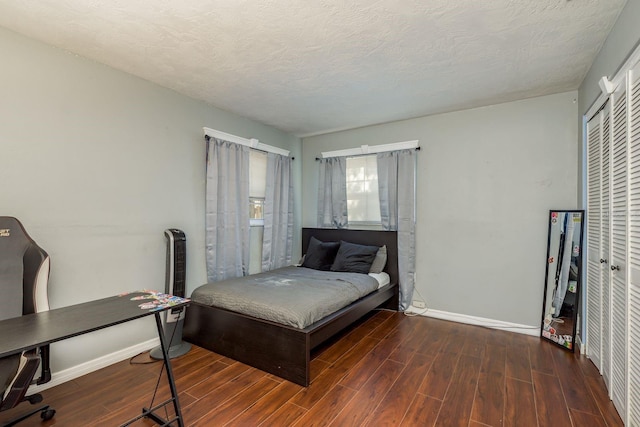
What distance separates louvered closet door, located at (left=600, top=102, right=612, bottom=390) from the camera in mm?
2102

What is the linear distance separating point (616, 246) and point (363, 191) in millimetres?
2742

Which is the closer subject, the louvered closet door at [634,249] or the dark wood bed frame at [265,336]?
the louvered closet door at [634,249]

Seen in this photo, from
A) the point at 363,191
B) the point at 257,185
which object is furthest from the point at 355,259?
the point at 257,185

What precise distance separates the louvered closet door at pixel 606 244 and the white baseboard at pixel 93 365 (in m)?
3.76

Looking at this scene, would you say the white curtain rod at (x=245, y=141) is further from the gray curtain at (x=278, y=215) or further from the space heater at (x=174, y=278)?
the space heater at (x=174, y=278)

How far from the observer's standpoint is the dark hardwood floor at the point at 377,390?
6.08 feet

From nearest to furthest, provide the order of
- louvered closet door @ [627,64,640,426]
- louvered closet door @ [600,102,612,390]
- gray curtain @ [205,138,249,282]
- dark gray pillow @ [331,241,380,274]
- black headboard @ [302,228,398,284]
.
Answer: louvered closet door @ [627,64,640,426]
louvered closet door @ [600,102,612,390]
gray curtain @ [205,138,249,282]
dark gray pillow @ [331,241,380,274]
black headboard @ [302,228,398,284]

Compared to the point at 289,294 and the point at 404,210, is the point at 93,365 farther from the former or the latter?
the point at 404,210

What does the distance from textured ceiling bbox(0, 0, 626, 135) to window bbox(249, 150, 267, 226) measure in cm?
97

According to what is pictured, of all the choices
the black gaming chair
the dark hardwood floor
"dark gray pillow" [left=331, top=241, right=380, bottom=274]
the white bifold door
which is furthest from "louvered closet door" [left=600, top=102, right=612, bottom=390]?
the black gaming chair

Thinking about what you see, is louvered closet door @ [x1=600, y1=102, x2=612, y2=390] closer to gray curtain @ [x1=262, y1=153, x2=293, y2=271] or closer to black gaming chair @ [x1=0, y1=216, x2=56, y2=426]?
gray curtain @ [x1=262, y1=153, x2=293, y2=271]

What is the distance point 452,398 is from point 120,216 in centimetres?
305

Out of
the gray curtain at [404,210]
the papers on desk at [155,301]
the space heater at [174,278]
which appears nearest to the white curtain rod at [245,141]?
the space heater at [174,278]

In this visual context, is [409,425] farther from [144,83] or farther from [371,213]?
[144,83]
